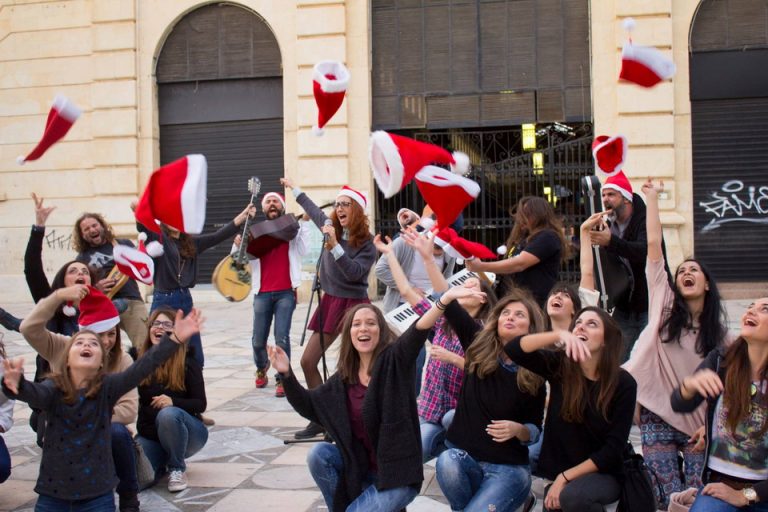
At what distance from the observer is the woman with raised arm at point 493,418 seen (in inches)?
160

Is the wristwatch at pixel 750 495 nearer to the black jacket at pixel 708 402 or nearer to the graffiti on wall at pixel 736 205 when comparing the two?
the black jacket at pixel 708 402

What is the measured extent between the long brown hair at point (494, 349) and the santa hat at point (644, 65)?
6.51 feet

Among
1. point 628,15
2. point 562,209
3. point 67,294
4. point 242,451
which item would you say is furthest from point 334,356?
point 628,15

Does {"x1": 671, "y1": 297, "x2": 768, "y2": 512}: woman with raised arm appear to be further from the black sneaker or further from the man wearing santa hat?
the black sneaker

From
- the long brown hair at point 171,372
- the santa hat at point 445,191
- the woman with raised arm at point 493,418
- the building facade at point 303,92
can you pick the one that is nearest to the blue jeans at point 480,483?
the woman with raised arm at point 493,418

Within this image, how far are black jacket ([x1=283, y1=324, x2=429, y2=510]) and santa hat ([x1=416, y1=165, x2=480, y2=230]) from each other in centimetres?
92

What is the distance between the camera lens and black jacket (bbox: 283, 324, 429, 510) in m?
3.96

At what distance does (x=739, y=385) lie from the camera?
3.69 metres

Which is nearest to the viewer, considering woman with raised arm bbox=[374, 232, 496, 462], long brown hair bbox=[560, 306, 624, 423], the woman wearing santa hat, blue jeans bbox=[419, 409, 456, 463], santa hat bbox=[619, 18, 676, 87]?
long brown hair bbox=[560, 306, 624, 423]

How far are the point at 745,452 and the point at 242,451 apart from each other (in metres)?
3.34

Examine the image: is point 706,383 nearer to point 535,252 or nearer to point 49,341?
point 535,252

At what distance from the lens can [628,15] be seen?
44.4 feet

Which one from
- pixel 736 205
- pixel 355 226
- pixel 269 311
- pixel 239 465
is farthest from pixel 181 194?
pixel 736 205

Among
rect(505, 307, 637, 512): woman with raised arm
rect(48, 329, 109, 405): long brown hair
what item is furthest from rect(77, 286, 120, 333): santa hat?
rect(505, 307, 637, 512): woman with raised arm
